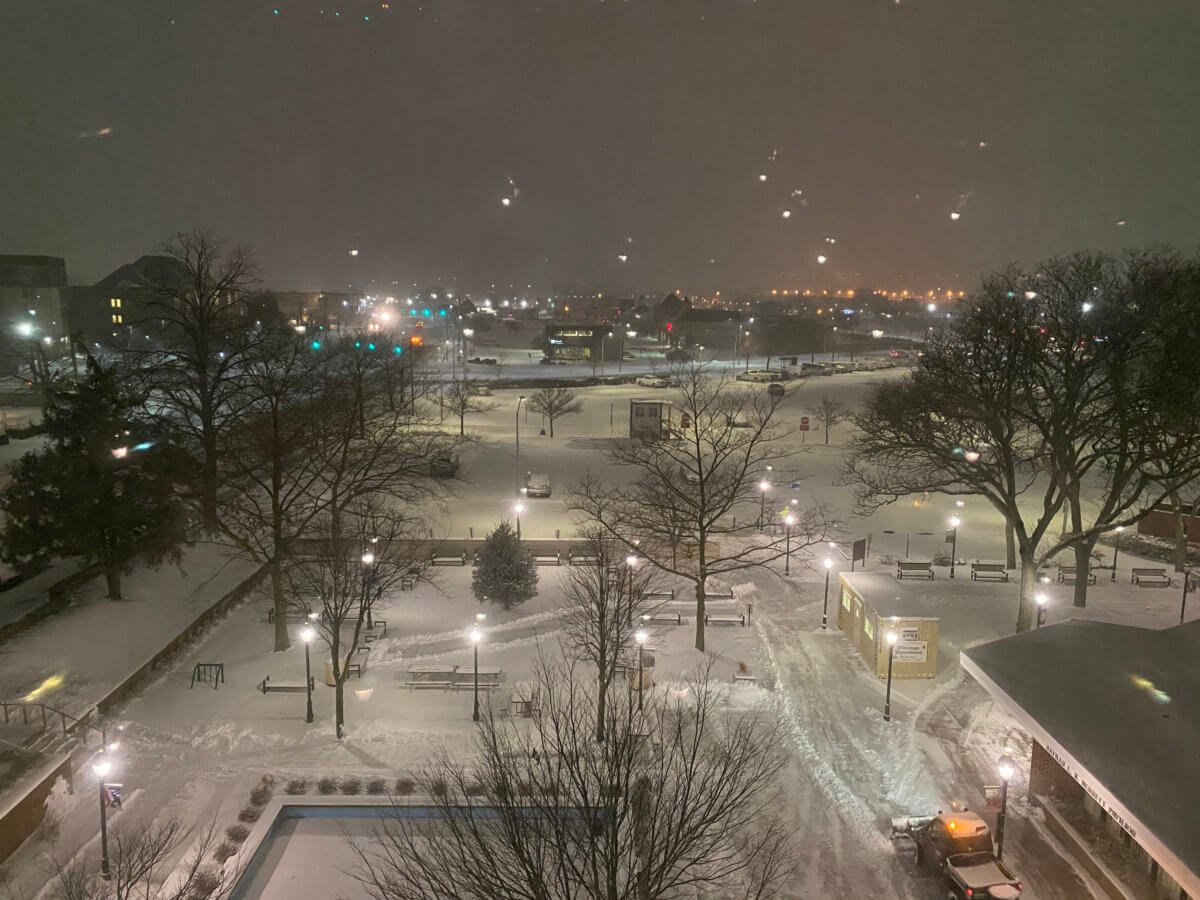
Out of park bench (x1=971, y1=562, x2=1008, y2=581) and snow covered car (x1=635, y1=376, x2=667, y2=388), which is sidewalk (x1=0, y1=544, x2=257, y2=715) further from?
snow covered car (x1=635, y1=376, x2=667, y2=388)

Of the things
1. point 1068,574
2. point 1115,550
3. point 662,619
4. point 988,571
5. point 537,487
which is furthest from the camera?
point 537,487

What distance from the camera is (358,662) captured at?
15.3 m

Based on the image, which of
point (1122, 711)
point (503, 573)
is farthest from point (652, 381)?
point (1122, 711)

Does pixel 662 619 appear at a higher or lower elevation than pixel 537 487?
lower

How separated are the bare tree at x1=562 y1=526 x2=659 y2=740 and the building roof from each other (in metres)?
5.91

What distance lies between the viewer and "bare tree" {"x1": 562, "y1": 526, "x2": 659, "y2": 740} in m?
12.0

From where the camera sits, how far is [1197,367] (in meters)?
15.4

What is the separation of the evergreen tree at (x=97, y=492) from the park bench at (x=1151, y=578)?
2457 centimetres

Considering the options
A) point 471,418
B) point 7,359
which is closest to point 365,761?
point 471,418

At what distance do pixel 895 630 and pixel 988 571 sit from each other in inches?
322

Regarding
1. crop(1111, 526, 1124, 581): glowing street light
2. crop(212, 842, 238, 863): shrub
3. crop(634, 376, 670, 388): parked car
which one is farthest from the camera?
crop(634, 376, 670, 388): parked car

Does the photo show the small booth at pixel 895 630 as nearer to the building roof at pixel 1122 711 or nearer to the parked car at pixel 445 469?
the building roof at pixel 1122 711

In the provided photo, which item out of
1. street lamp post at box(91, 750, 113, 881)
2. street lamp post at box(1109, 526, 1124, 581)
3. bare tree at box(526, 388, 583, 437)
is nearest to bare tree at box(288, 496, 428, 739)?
street lamp post at box(91, 750, 113, 881)

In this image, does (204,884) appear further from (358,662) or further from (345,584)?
(358,662)
